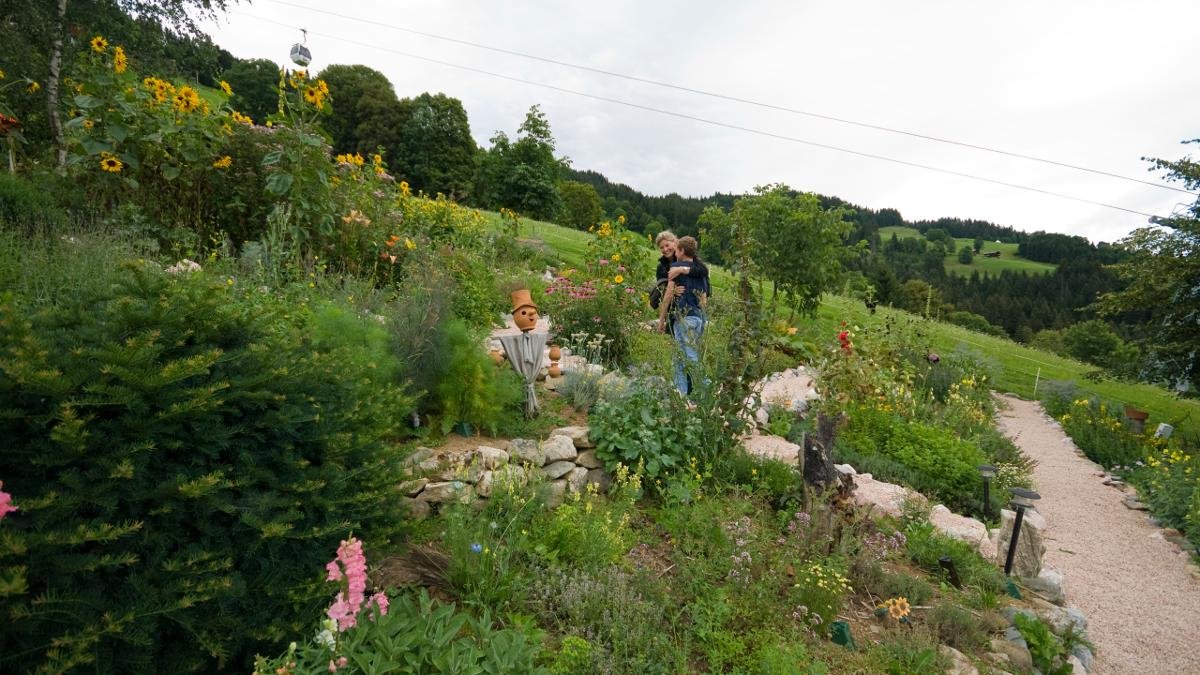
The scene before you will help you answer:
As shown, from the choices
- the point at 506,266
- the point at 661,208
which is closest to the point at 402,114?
the point at 661,208

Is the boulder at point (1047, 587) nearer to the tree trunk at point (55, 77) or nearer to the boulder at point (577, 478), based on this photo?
the boulder at point (577, 478)

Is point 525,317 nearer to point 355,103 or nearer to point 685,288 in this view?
point 685,288

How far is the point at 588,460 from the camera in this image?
427 centimetres

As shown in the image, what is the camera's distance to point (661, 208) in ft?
161

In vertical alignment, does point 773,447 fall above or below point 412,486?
below

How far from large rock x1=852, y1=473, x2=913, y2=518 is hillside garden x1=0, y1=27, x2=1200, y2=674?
0.70 feet

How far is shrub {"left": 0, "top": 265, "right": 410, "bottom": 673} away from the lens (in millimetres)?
1582

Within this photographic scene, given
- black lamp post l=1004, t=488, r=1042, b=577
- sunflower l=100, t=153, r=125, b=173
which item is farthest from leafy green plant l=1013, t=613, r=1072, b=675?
sunflower l=100, t=153, r=125, b=173

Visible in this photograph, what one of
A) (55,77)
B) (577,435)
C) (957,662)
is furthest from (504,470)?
(55,77)

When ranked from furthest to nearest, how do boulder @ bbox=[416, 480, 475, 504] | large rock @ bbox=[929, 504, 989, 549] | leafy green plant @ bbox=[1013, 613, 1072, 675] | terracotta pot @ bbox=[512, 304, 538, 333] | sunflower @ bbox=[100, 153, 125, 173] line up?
sunflower @ bbox=[100, 153, 125, 173]
large rock @ bbox=[929, 504, 989, 549]
terracotta pot @ bbox=[512, 304, 538, 333]
leafy green plant @ bbox=[1013, 613, 1072, 675]
boulder @ bbox=[416, 480, 475, 504]

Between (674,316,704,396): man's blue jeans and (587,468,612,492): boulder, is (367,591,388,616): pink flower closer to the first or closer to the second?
(587,468,612,492): boulder

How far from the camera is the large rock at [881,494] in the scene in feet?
16.8

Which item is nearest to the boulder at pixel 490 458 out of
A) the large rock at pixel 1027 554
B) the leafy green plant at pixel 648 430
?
the leafy green plant at pixel 648 430

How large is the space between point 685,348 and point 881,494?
2.21m
